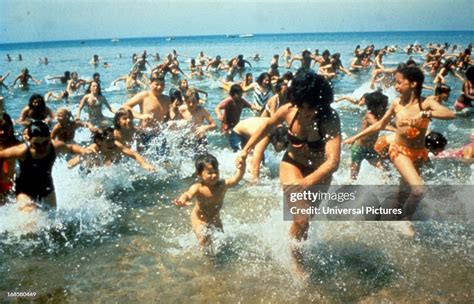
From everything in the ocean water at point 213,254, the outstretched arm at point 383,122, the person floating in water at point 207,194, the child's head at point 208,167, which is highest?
the outstretched arm at point 383,122

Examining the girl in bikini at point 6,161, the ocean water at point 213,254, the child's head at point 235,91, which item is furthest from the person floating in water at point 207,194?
the child's head at point 235,91

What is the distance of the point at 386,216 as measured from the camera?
4906mm

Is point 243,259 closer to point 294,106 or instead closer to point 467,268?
point 294,106

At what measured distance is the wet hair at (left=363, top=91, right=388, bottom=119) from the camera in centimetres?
555

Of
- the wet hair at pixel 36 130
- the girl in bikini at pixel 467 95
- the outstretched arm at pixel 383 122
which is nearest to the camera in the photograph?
the wet hair at pixel 36 130

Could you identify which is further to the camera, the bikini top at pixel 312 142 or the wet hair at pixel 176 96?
the wet hair at pixel 176 96

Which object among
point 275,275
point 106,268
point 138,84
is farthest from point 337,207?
point 138,84

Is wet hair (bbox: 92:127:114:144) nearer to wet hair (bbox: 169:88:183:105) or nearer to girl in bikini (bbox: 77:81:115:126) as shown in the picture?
wet hair (bbox: 169:88:183:105)

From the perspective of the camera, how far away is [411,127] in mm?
4379

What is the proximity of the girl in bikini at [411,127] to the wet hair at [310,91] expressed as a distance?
4.77ft

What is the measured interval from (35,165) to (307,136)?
120 inches

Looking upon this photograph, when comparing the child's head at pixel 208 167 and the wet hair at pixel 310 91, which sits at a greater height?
the wet hair at pixel 310 91

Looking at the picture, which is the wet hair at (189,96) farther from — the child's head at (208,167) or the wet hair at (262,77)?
the child's head at (208,167)

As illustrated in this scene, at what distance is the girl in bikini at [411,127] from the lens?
13.9 feet
